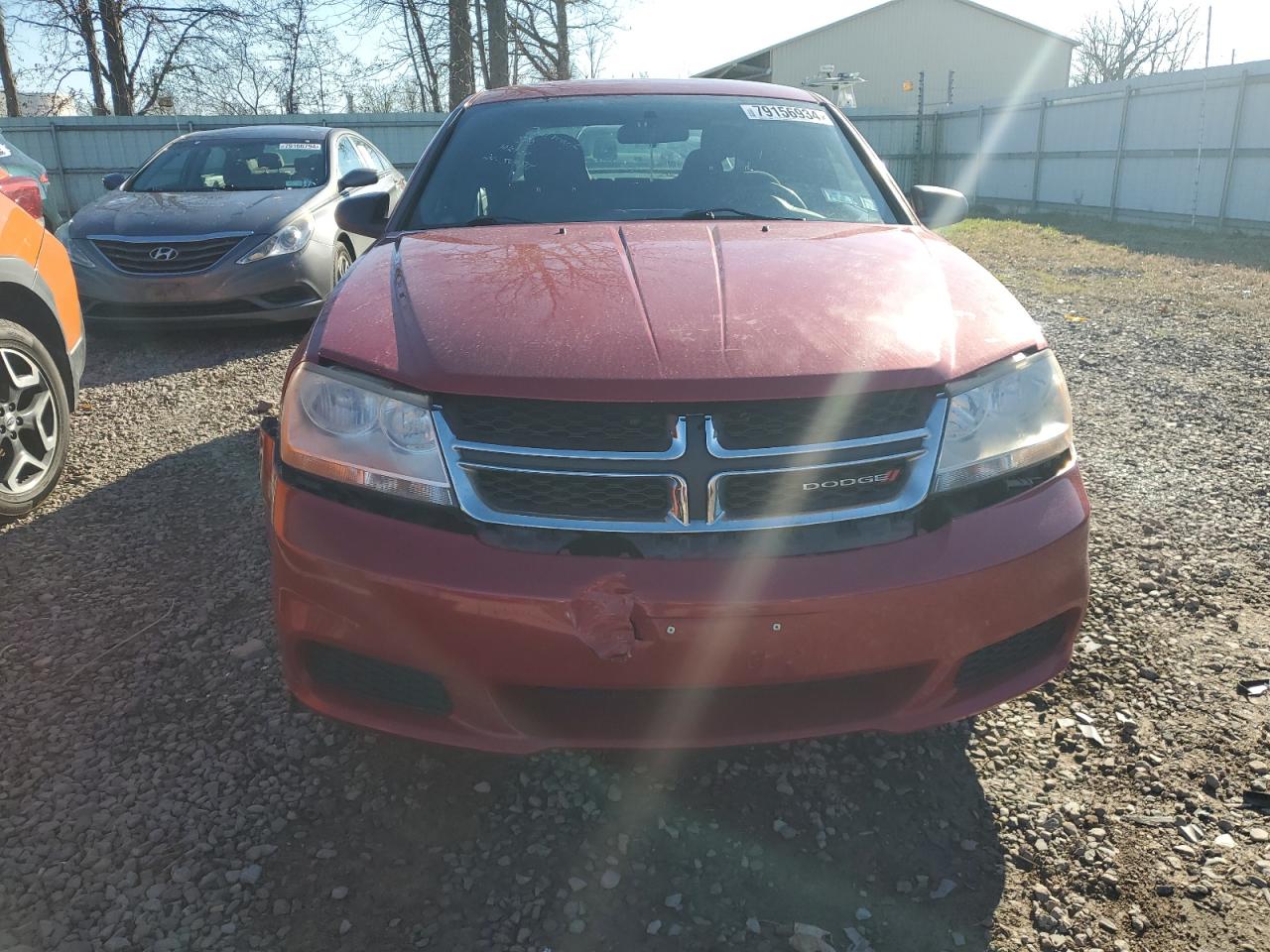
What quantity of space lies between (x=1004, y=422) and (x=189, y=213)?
6.22m

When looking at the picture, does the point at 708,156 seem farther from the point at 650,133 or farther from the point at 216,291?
the point at 216,291

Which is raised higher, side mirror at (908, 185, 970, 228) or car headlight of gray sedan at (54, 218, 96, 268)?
side mirror at (908, 185, 970, 228)

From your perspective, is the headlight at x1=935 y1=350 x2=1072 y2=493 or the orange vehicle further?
the orange vehicle

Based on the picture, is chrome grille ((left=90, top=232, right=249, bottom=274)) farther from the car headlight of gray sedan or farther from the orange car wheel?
the orange car wheel

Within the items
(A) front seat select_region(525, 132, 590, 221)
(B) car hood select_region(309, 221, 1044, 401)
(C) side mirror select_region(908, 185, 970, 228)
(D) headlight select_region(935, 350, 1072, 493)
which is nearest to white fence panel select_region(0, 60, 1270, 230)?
(C) side mirror select_region(908, 185, 970, 228)

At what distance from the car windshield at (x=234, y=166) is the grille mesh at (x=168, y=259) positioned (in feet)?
4.04

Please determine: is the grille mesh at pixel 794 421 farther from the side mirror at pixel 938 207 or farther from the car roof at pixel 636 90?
the car roof at pixel 636 90

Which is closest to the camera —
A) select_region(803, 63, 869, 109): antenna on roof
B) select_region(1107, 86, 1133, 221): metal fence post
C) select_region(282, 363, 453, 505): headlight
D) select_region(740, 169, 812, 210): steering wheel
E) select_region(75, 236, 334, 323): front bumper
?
select_region(282, 363, 453, 505): headlight

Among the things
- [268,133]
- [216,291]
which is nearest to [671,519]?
[216,291]

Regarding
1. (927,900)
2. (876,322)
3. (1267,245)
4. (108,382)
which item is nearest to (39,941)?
(927,900)

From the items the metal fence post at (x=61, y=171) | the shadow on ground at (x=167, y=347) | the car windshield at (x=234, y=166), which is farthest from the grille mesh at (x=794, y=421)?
the metal fence post at (x=61, y=171)

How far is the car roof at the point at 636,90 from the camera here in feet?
11.5

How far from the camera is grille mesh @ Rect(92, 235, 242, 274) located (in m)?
6.21

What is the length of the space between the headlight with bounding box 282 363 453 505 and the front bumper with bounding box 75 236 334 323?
15.6 ft
